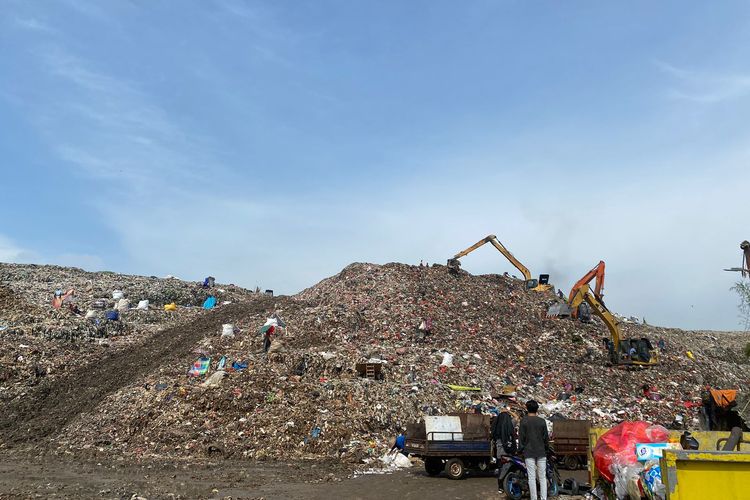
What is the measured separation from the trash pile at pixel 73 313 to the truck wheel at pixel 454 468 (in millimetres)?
13484

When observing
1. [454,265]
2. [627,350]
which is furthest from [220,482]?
[454,265]

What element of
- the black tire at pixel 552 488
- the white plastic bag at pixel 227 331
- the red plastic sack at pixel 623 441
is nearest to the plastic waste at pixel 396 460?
the black tire at pixel 552 488

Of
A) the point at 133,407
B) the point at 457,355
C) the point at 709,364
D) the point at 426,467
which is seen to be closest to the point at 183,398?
the point at 133,407

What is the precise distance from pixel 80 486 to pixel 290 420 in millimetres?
5335

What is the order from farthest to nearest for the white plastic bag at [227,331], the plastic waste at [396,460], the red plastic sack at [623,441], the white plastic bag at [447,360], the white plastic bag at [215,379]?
the white plastic bag at [227,331]
the white plastic bag at [447,360]
the white plastic bag at [215,379]
the plastic waste at [396,460]
the red plastic sack at [623,441]

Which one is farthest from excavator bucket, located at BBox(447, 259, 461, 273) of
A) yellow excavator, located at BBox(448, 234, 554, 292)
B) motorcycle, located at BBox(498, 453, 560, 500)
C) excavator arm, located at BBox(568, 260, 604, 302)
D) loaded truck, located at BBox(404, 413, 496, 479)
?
motorcycle, located at BBox(498, 453, 560, 500)

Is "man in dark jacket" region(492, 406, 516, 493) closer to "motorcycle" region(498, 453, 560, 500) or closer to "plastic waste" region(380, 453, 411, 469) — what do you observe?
"motorcycle" region(498, 453, 560, 500)

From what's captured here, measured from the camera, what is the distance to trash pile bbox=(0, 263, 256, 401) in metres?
19.8

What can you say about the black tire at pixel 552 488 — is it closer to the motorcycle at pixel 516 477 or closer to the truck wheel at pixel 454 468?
the motorcycle at pixel 516 477

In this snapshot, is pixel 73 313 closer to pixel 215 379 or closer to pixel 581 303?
pixel 215 379

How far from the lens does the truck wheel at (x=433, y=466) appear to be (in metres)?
11.9

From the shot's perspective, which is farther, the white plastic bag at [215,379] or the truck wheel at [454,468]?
the white plastic bag at [215,379]

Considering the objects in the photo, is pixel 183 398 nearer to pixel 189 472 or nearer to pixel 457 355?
pixel 189 472

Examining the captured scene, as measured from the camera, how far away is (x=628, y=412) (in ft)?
58.0
